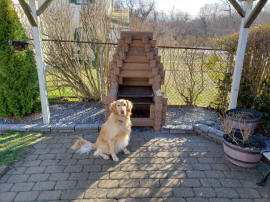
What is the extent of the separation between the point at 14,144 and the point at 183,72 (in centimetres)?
477

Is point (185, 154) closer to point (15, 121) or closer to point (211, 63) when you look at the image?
point (211, 63)

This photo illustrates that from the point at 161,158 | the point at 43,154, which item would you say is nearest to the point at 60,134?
the point at 43,154

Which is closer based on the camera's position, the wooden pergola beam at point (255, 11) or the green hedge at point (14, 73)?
the wooden pergola beam at point (255, 11)

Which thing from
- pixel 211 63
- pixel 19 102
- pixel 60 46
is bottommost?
pixel 19 102

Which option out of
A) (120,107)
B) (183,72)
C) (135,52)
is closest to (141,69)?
(135,52)

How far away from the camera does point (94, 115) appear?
5.13m

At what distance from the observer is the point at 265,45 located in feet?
13.0

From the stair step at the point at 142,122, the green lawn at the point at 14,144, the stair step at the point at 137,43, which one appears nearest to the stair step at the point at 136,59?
the stair step at the point at 137,43

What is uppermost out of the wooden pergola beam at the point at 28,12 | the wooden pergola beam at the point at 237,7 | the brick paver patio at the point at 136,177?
the wooden pergola beam at the point at 237,7

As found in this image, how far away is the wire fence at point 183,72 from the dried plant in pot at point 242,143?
72.4 inches

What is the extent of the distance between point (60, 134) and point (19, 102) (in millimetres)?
1295

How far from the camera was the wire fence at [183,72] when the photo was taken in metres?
5.20

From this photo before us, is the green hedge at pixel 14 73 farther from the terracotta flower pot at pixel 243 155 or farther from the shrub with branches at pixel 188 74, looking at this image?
the terracotta flower pot at pixel 243 155

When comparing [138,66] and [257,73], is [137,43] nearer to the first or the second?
[138,66]
